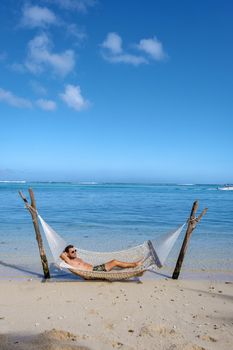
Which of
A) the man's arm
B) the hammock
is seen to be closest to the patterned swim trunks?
the hammock

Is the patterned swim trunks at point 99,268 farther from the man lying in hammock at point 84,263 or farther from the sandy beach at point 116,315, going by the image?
the sandy beach at point 116,315

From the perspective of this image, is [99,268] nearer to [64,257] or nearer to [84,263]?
[84,263]

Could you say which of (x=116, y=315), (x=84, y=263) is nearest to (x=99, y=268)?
(x=84, y=263)

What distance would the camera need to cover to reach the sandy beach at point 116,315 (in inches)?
156

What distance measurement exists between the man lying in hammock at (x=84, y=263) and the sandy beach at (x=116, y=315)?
0.30 m

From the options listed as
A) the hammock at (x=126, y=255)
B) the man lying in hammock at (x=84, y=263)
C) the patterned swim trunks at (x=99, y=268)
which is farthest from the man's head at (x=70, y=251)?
the patterned swim trunks at (x=99, y=268)

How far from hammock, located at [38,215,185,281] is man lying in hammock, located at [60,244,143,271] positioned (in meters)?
0.10

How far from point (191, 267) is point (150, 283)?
167 cm

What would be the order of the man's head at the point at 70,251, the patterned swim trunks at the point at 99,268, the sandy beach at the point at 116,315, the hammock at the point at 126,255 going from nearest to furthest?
1. the sandy beach at the point at 116,315
2. the hammock at the point at 126,255
3. the patterned swim trunks at the point at 99,268
4. the man's head at the point at 70,251

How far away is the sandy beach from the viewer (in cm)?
396

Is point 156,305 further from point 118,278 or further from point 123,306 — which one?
point 118,278

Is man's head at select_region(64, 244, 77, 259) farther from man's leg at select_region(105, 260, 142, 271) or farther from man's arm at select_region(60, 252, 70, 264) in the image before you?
man's leg at select_region(105, 260, 142, 271)

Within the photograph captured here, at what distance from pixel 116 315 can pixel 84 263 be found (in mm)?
2149

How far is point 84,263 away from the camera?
6859mm
